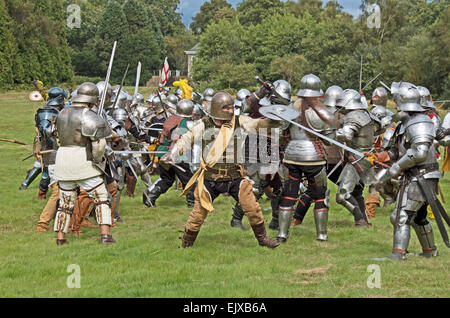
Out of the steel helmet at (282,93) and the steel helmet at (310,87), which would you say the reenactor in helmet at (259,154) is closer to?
the steel helmet at (282,93)

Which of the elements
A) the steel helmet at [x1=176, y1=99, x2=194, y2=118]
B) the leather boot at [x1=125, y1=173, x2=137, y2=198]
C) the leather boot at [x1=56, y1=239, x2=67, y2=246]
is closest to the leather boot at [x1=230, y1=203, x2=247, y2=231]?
the steel helmet at [x1=176, y1=99, x2=194, y2=118]

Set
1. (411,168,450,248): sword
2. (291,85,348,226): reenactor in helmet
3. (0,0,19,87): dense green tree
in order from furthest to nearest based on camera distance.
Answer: (0,0,19,87): dense green tree
(291,85,348,226): reenactor in helmet
(411,168,450,248): sword

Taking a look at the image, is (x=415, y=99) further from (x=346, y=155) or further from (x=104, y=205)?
(x=104, y=205)

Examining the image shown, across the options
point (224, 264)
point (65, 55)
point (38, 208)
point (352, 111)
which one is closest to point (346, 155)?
point (352, 111)

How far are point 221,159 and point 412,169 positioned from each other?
2094mm

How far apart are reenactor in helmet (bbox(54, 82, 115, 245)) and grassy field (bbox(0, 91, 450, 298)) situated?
0.51 meters

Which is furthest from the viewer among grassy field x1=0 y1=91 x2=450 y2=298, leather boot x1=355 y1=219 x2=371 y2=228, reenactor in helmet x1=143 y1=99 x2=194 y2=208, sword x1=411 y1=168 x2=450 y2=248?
reenactor in helmet x1=143 y1=99 x2=194 y2=208

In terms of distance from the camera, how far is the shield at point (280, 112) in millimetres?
7368

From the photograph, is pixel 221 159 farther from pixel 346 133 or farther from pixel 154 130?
pixel 154 130

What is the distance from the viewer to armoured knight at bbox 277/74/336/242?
7.82 m

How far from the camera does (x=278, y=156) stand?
914 centimetres

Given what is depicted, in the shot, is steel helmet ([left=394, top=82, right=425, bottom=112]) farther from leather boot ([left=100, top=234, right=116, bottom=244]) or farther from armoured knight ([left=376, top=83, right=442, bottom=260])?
leather boot ([left=100, top=234, right=116, bottom=244])

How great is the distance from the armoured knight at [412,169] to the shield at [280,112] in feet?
3.95

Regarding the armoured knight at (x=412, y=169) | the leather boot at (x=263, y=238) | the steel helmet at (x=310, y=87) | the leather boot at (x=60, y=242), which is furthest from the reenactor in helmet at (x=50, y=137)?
the armoured knight at (x=412, y=169)
